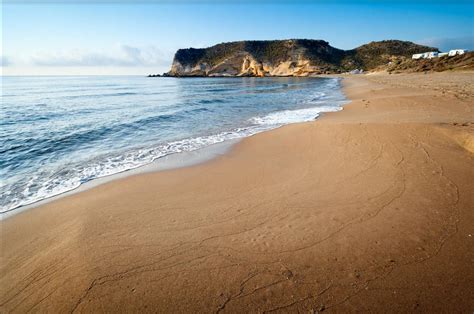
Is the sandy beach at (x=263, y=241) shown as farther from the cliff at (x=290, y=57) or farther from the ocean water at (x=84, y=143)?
the cliff at (x=290, y=57)

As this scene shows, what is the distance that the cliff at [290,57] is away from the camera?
102 m

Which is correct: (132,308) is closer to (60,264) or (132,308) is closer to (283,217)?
(60,264)

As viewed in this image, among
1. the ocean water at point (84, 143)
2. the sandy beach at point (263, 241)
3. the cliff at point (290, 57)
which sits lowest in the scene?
the ocean water at point (84, 143)

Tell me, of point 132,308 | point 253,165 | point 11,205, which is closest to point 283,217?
point 132,308

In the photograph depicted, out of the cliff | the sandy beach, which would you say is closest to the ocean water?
the sandy beach

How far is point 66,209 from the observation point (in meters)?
4.77

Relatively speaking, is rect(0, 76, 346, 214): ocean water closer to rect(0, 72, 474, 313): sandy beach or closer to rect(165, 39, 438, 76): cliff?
rect(0, 72, 474, 313): sandy beach

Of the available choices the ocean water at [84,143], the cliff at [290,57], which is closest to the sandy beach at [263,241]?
the ocean water at [84,143]

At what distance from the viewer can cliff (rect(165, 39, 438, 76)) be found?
101831 millimetres

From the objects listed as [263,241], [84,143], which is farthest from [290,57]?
[263,241]

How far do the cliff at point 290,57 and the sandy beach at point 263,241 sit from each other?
99.9 metres

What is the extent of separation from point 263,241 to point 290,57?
4579 inches

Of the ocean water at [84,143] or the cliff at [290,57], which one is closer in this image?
the ocean water at [84,143]

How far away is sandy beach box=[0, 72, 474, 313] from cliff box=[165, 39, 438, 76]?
99896 mm
